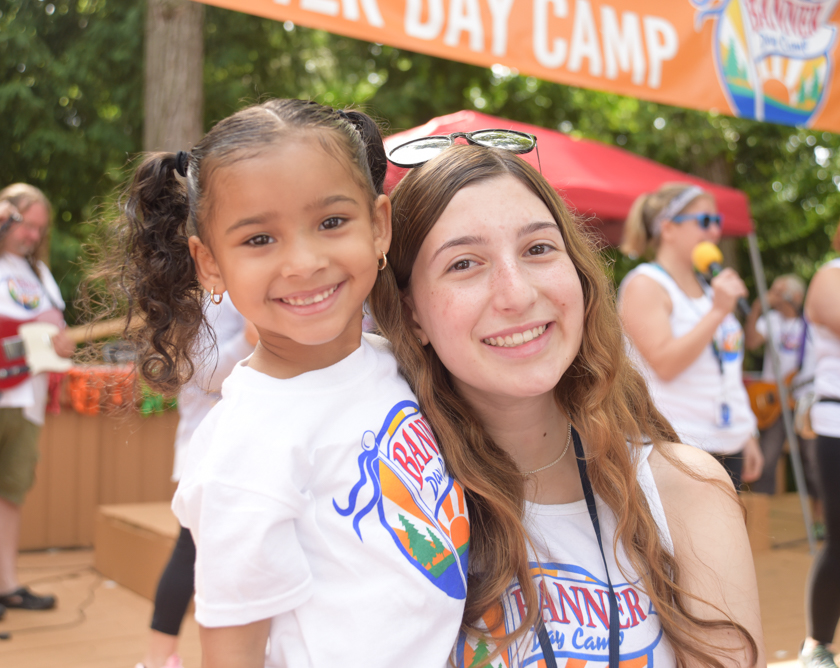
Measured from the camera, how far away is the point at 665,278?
3332mm

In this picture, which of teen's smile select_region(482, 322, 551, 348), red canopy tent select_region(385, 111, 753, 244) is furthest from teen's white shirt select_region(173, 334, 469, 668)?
red canopy tent select_region(385, 111, 753, 244)

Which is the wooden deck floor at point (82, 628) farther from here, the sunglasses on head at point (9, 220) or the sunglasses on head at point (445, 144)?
the sunglasses on head at point (445, 144)

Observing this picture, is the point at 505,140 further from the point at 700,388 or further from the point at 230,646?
the point at 700,388

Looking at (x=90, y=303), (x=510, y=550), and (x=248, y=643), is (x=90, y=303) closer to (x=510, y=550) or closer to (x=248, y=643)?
(x=248, y=643)

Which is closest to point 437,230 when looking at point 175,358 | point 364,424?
point 364,424

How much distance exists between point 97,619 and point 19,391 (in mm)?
1230

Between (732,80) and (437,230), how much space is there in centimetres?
316

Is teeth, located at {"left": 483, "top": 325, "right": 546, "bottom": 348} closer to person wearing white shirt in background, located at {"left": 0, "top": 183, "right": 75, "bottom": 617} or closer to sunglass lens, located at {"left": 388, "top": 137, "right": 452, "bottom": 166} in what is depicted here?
sunglass lens, located at {"left": 388, "top": 137, "right": 452, "bottom": 166}

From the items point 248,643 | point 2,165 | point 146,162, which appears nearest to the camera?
point 248,643

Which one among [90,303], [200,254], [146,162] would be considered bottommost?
[90,303]

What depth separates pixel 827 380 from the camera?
3.25 metres

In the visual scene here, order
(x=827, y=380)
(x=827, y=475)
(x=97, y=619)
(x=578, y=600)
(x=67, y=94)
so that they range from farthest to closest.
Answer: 1. (x=67, y=94)
2. (x=97, y=619)
3. (x=827, y=380)
4. (x=827, y=475)
5. (x=578, y=600)

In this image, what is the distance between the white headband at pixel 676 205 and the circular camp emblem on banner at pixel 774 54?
2.42 ft

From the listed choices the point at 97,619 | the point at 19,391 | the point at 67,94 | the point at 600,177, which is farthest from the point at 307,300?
the point at 67,94
